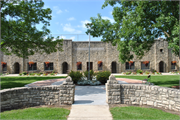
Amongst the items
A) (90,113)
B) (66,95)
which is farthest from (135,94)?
(66,95)

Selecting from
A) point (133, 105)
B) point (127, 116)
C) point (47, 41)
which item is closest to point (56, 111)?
point (127, 116)

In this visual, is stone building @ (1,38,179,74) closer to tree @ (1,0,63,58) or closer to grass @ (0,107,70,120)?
tree @ (1,0,63,58)

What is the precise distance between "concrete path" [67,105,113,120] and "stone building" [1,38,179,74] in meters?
18.2

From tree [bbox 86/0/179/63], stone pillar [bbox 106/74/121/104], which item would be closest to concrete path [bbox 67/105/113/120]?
stone pillar [bbox 106/74/121/104]

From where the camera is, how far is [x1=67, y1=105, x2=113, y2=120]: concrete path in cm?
455

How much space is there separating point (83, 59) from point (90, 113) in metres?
19.5

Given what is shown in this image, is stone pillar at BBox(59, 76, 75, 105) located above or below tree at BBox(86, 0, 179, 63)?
below

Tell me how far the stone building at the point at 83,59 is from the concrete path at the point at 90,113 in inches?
718

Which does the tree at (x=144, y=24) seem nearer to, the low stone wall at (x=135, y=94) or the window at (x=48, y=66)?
the low stone wall at (x=135, y=94)

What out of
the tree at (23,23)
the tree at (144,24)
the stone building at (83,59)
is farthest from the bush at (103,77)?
the stone building at (83,59)

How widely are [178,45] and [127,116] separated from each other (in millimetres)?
6139

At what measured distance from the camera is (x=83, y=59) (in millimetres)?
24234

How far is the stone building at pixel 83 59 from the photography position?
23891 mm

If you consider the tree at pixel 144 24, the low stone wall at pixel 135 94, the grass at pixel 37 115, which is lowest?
the grass at pixel 37 115
